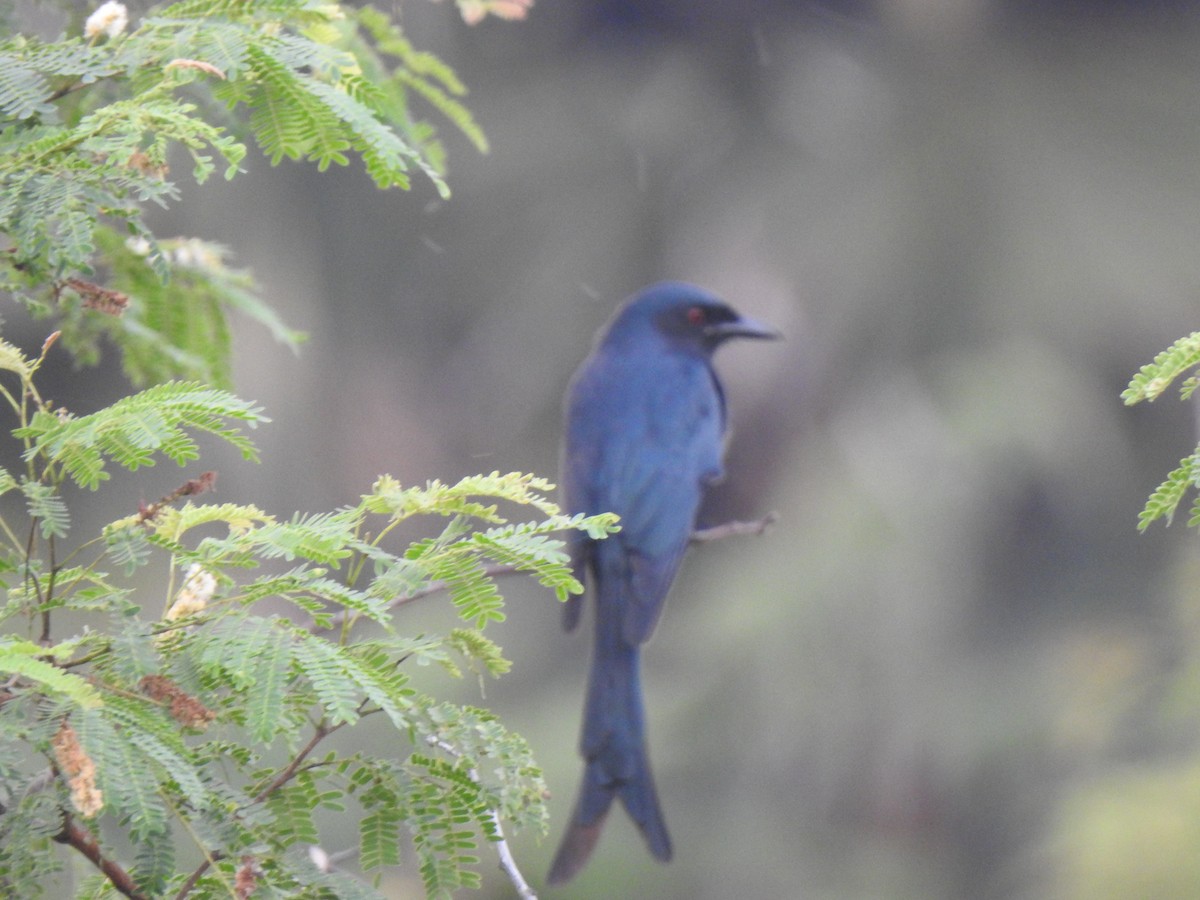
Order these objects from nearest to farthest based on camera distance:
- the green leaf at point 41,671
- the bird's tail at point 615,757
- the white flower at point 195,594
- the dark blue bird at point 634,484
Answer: the green leaf at point 41,671, the white flower at point 195,594, the bird's tail at point 615,757, the dark blue bird at point 634,484

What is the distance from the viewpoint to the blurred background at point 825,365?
6.65 meters

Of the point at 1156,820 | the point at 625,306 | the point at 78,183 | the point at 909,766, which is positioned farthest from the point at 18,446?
the point at 78,183

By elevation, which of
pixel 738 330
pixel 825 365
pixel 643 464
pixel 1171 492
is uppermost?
pixel 825 365

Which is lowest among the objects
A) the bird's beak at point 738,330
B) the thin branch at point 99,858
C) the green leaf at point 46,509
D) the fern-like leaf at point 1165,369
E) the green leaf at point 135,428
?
the thin branch at point 99,858

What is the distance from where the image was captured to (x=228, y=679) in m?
1.30

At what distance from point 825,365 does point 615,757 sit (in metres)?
4.21

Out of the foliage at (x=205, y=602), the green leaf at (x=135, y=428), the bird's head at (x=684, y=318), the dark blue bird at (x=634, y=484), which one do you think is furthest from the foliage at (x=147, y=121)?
the bird's head at (x=684, y=318)

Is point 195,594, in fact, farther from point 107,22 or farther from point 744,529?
point 744,529

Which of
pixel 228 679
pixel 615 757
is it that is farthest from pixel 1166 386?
pixel 615 757

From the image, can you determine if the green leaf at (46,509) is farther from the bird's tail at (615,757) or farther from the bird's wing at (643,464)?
the bird's wing at (643,464)

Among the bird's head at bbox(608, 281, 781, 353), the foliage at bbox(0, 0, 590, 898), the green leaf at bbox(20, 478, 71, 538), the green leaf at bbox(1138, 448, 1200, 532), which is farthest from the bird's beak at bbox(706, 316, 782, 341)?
the green leaf at bbox(20, 478, 71, 538)

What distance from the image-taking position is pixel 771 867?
7293mm

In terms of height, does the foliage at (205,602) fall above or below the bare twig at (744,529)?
below

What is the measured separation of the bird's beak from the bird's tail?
45.9 inches
